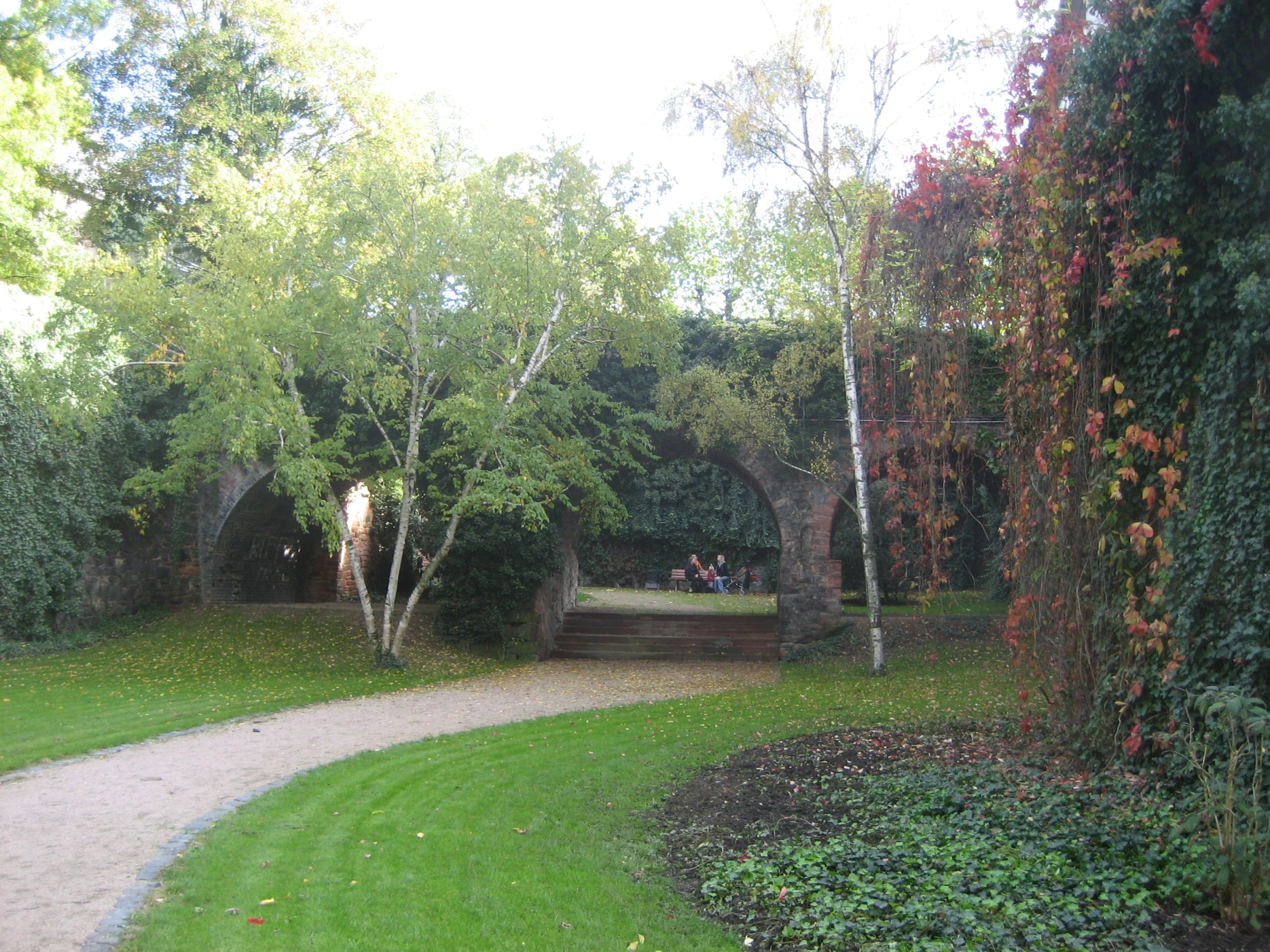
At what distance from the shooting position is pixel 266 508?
1714cm

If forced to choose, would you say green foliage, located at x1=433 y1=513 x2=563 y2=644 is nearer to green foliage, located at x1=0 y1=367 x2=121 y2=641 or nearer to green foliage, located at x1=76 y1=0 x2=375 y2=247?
green foliage, located at x1=0 y1=367 x2=121 y2=641

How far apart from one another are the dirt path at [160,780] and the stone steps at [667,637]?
324cm

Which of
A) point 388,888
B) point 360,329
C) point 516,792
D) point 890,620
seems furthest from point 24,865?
point 890,620

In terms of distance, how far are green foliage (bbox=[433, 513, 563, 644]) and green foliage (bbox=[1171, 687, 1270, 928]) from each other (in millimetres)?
10829

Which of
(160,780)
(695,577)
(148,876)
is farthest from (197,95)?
(148,876)

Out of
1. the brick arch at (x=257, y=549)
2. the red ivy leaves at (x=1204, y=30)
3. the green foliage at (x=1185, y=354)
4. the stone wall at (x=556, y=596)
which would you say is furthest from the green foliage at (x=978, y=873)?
the brick arch at (x=257, y=549)

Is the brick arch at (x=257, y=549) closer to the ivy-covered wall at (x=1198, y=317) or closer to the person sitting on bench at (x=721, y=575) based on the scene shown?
the person sitting on bench at (x=721, y=575)

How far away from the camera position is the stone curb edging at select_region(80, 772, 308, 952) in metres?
3.66

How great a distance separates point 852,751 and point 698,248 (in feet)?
81.0

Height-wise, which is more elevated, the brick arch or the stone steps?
the brick arch

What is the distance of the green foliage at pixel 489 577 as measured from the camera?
14367 millimetres

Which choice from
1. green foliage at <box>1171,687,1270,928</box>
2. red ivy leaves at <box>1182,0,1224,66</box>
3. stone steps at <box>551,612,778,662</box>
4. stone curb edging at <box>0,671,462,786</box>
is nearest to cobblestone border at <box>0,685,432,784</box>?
stone curb edging at <box>0,671,462,786</box>

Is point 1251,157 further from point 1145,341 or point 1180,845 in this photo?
point 1180,845

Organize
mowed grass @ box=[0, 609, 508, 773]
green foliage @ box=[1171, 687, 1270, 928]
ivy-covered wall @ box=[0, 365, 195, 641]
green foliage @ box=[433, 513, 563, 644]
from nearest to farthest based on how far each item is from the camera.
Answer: green foliage @ box=[1171, 687, 1270, 928] < mowed grass @ box=[0, 609, 508, 773] < ivy-covered wall @ box=[0, 365, 195, 641] < green foliage @ box=[433, 513, 563, 644]
